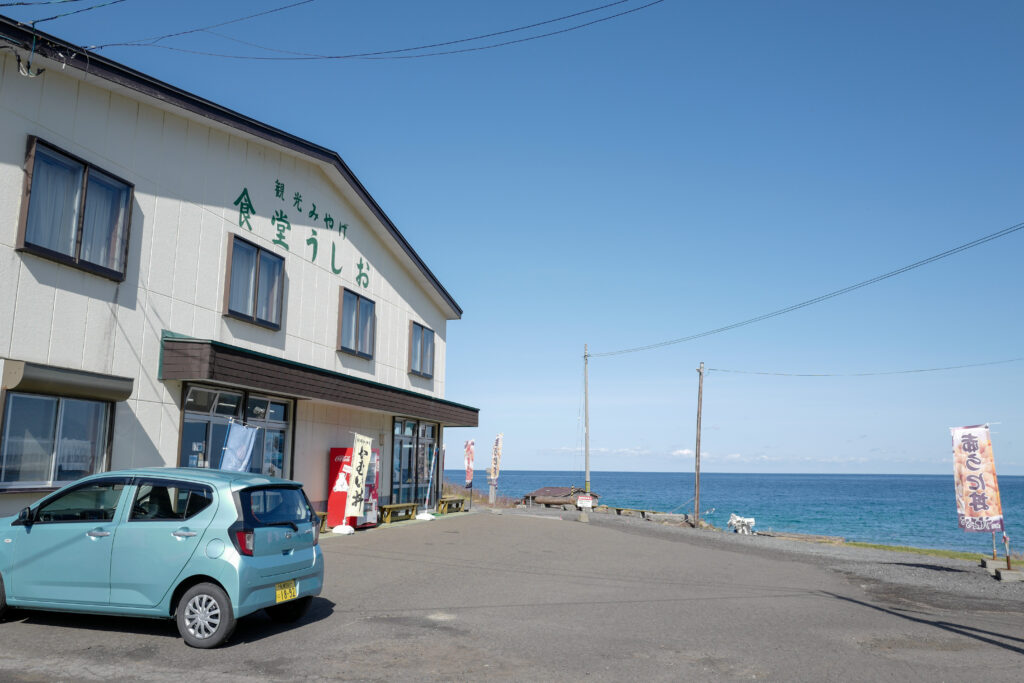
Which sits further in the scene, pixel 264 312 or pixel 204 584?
pixel 264 312

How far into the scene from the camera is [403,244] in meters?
22.4

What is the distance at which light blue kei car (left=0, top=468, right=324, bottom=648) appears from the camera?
273 inches

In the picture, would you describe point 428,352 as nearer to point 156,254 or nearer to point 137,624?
point 156,254

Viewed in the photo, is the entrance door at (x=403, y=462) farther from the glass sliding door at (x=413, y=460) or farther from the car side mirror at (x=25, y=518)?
the car side mirror at (x=25, y=518)

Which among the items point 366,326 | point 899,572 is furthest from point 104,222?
point 899,572

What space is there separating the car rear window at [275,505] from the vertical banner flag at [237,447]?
21.0ft

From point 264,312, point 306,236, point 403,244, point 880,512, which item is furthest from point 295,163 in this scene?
point 880,512

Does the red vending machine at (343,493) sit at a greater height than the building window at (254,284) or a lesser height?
lesser

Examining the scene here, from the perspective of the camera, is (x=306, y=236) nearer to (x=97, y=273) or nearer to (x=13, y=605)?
(x=97, y=273)

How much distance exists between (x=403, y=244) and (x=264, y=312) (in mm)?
6935

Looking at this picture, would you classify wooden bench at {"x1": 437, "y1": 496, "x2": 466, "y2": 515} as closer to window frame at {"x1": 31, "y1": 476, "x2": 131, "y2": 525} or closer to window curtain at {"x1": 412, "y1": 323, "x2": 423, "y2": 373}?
window curtain at {"x1": 412, "y1": 323, "x2": 423, "y2": 373}

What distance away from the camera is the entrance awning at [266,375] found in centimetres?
1274

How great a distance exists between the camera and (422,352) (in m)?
25.2

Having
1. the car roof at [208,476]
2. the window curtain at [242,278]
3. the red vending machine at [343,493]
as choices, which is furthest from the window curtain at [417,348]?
the car roof at [208,476]
